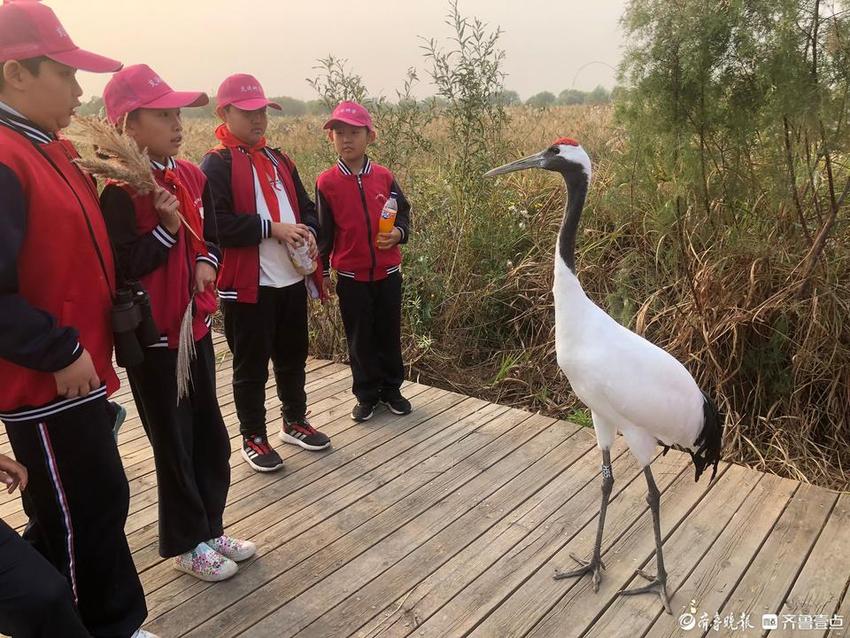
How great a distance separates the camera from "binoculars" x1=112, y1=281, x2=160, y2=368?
1.89m

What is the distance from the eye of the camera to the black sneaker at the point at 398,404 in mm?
4020

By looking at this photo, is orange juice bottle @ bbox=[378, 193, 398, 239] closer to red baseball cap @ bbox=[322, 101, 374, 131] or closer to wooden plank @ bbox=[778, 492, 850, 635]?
red baseball cap @ bbox=[322, 101, 374, 131]

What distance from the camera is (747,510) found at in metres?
2.96

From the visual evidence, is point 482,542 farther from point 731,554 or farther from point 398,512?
point 731,554

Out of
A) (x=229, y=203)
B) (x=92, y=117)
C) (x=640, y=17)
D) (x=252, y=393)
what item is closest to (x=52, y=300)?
(x=92, y=117)

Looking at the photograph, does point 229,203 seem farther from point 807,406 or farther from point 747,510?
point 807,406

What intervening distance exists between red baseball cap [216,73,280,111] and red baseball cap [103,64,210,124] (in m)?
0.71

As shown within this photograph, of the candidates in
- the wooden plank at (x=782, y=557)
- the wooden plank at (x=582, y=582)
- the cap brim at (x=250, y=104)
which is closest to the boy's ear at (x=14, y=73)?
the cap brim at (x=250, y=104)

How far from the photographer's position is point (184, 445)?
7.88ft

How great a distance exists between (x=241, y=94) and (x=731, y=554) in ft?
9.67

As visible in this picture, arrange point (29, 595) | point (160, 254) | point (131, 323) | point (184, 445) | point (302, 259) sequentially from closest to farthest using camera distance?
1. point (29, 595)
2. point (131, 323)
3. point (160, 254)
4. point (184, 445)
5. point (302, 259)

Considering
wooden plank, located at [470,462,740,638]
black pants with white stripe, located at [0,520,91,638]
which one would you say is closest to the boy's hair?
black pants with white stripe, located at [0,520,91,638]

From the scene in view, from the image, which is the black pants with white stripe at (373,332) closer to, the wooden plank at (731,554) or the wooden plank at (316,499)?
the wooden plank at (316,499)

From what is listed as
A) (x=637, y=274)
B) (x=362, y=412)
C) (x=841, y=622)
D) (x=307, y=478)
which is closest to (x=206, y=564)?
(x=307, y=478)
